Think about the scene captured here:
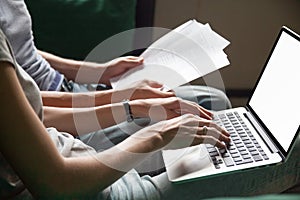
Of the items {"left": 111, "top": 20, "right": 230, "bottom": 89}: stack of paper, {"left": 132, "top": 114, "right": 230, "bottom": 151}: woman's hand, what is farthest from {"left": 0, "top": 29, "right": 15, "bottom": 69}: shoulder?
{"left": 111, "top": 20, "right": 230, "bottom": 89}: stack of paper

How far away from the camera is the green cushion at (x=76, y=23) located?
1.49m

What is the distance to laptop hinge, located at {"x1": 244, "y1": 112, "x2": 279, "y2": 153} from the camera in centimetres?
105

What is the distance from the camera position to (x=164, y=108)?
111 centimetres

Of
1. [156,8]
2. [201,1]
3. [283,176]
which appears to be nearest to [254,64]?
[201,1]

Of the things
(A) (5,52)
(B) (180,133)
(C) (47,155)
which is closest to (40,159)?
(C) (47,155)

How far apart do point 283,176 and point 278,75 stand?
10.8 inches

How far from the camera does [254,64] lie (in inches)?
84.6

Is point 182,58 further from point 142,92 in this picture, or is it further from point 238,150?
point 238,150

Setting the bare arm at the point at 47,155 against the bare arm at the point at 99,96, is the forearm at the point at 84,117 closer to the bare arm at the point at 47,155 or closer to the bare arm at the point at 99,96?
the bare arm at the point at 99,96

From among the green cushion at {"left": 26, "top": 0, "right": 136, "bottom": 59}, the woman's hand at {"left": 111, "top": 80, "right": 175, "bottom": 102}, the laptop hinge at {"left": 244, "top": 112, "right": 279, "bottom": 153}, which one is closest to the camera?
the laptop hinge at {"left": 244, "top": 112, "right": 279, "bottom": 153}

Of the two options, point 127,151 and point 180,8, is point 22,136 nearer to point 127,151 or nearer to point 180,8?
point 127,151

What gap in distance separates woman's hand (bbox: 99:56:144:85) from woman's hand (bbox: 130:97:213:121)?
0.27 m

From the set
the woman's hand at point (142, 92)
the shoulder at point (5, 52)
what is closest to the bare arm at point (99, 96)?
the woman's hand at point (142, 92)

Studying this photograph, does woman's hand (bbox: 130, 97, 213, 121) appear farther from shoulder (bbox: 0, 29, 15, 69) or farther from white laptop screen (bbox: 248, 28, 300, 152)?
shoulder (bbox: 0, 29, 15, 69)
